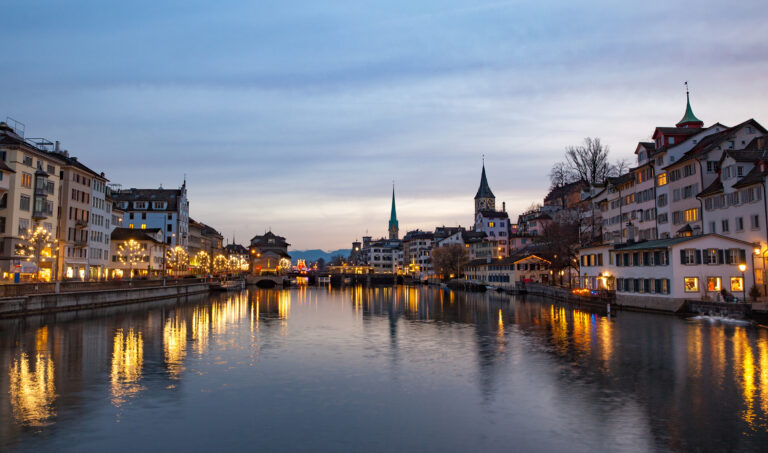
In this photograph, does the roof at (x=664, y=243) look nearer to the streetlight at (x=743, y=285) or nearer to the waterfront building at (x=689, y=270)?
the waterfront building at (x=689, y=270)

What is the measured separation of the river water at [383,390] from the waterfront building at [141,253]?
6450 centimetres

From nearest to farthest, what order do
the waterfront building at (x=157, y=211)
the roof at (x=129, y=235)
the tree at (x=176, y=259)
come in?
the roof at (x=129, y=235) < the tree at (x=176, y=259) < the waterfront building at (x=157, y=211)

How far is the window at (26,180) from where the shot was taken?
69200mm

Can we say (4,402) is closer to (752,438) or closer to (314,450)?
(314,450)

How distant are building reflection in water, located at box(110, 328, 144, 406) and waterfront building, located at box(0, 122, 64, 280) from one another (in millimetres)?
28593

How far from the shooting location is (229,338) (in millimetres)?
42625

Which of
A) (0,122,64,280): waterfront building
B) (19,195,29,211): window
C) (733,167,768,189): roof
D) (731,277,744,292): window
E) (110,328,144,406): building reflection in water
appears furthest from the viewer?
(19,195,29,211): window

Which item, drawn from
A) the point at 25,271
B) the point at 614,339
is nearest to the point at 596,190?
the point at 614,339

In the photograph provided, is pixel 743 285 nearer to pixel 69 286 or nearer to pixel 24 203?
pixel 69 286

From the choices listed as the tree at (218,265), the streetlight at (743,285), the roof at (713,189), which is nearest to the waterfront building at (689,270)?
the streetlight at (743,285)

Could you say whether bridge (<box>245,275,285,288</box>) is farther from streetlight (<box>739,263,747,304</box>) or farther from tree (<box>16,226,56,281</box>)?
streetlight (<box>739,263,747,304</box>)

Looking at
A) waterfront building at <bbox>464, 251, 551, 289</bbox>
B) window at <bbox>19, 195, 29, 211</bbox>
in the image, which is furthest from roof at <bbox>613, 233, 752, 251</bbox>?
window at <bbox>19, 195, 29, 211</bbox>

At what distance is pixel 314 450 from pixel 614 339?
1214 inches

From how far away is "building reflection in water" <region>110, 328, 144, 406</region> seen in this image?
929 inches
